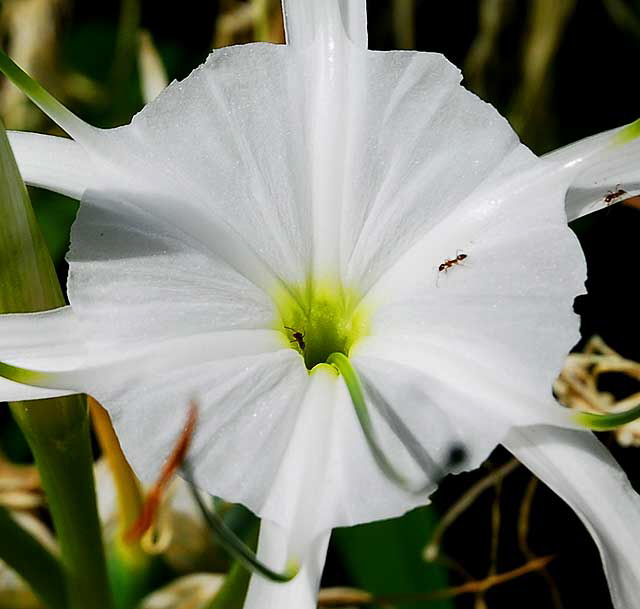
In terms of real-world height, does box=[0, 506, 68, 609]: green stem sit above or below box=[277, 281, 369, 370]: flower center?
below

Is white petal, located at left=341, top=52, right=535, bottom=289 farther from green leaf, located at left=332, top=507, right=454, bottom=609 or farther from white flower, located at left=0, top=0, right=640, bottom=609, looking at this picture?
green leaf, located at left=332, top=507, right=454, bottom=609

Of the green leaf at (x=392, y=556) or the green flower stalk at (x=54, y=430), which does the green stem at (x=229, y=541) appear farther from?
the green leaf at (x=392, y=556)

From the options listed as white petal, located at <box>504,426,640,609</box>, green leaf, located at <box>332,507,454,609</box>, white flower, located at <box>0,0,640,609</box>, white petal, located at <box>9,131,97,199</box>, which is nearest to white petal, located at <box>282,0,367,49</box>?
white flower, located at <box>0,0,640,609</box>

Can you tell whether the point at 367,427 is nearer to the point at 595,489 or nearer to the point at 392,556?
the point at 595,489

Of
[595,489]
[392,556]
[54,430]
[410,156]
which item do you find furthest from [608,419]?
[392,556]

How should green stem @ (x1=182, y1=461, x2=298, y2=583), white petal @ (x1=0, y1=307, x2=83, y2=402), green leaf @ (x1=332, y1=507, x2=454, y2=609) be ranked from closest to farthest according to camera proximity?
green stem @ (x1=182, y1=461, x2=298, y2=583) → white petal @ (x1=0, y1=307, x2=83, y2=402) → green leaf @ (x1=332, y1=507, x2=454, y2=609)

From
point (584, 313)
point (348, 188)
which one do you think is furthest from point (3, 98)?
point (348, 188)

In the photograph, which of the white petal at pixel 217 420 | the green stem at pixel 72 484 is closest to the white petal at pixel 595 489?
the white petal at pixel 217 420
